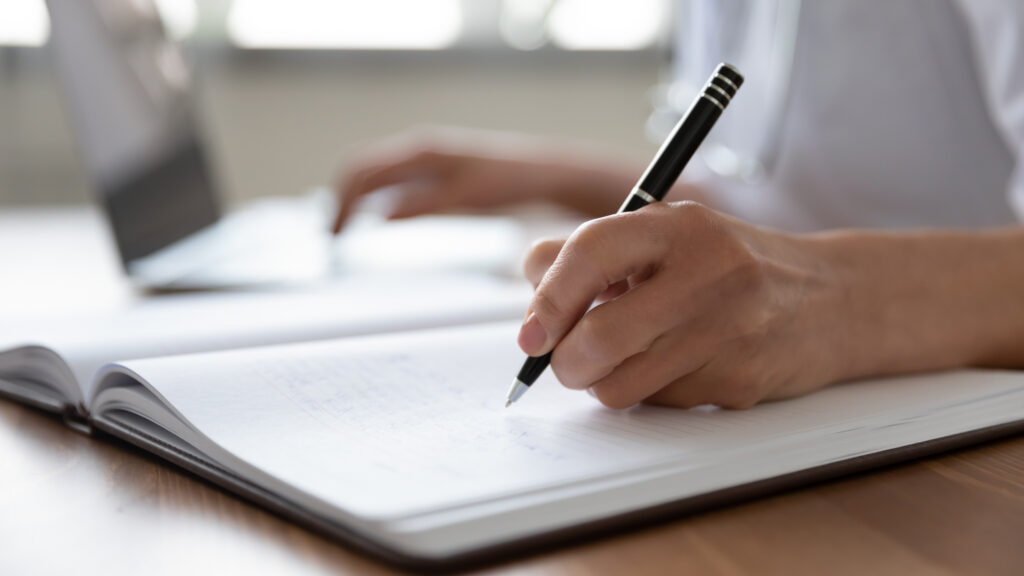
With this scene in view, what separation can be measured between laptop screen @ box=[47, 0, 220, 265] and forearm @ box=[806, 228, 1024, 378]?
0.62 m

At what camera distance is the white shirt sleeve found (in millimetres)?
635

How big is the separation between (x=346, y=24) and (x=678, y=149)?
227cm

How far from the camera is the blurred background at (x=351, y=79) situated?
7.38 ft

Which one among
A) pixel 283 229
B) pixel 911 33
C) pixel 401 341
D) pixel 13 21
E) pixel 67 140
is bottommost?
pixel 401 341

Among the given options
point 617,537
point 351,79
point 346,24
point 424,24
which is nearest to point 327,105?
point 351,79

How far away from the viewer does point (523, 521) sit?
0.29m

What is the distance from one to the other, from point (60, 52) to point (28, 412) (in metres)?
0.39

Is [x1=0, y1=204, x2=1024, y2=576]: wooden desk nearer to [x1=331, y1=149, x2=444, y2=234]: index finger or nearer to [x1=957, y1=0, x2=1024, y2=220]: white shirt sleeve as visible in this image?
[x1=957, y1=0, x2=1024, y2=220]: white shirt sleeve

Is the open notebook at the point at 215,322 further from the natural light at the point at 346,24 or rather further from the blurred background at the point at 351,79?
the natural light at the point at 346,24

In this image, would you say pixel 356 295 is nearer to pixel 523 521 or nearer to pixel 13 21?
pixel 523 521

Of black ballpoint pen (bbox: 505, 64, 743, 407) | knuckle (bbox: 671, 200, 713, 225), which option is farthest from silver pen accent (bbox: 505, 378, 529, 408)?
knuckle (bbox: 671, 200, 713, 225)

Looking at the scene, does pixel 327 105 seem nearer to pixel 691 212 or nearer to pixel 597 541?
pixel 691 212

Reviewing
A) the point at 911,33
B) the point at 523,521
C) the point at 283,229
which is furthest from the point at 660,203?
the point at 283,229

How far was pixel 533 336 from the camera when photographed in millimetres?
402
